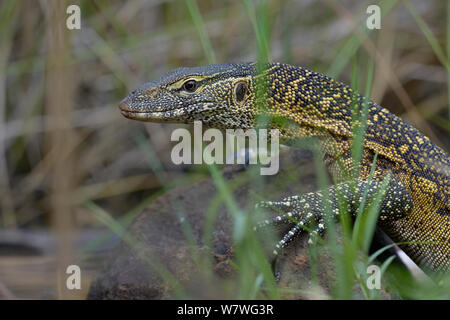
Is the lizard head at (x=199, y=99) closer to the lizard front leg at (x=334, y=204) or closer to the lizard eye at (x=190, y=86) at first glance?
the lizard eye at (x=190, y=86)

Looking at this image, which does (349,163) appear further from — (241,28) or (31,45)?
(31,45)

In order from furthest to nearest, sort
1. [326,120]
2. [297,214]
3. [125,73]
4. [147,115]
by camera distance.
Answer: [125,73]
[326,120]
[147,115]
[297,214]

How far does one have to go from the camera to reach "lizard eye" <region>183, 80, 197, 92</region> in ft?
15.6

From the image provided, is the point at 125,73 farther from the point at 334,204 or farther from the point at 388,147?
the point at 334,204

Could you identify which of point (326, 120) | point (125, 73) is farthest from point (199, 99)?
point (125, 73)

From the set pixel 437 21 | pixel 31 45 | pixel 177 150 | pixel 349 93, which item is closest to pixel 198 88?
pixel 349 93

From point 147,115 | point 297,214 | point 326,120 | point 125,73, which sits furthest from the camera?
point 125,73

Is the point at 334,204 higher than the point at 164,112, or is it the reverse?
the point at 164,112

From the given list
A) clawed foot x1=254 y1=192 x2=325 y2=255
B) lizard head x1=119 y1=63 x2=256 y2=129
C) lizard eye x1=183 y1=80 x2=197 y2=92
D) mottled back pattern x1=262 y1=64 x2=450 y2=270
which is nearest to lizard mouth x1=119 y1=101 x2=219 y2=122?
lizard head x1=119 y1=63 x2=256 y2=129

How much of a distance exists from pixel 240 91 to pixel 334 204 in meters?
1.25

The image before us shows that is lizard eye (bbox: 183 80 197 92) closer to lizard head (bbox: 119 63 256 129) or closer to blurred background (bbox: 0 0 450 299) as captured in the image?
lizard head (bbox: 119 63 256 129)

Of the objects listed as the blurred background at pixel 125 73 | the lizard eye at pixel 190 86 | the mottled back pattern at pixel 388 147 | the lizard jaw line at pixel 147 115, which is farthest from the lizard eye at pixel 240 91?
the blurred background at pixel 125 73

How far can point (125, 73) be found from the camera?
809 cm

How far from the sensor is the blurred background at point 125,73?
7.96 metres
